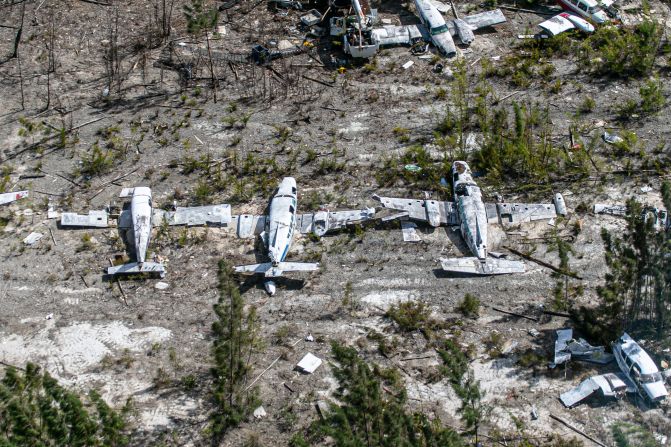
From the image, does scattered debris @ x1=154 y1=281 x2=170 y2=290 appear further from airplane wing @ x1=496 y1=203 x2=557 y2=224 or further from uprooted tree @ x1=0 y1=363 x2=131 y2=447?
airplane wing @ x1=496 y1=203 x2=557 y2=224

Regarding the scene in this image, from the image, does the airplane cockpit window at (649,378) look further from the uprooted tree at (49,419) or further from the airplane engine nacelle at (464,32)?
the airplane engine nacelle at (464,32)

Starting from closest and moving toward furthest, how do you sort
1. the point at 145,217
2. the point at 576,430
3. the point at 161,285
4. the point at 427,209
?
the point at 576,430
the point at 161,285
the point at 145,217
the point at 427,209

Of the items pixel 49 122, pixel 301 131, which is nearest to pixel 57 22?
pixel 49 122

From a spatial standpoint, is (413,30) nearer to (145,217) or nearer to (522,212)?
(522,212)

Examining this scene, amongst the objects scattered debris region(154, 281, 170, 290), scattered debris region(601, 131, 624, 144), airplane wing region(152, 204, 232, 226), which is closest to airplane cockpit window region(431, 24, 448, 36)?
scattered debris region(601, 131, 624, 144)

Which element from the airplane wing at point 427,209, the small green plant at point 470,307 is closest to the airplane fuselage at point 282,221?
the airplane wing at point 427,209

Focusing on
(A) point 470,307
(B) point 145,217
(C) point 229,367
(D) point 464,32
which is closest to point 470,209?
(A) point 470,307

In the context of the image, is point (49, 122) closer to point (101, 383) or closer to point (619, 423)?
point (101, 383)
